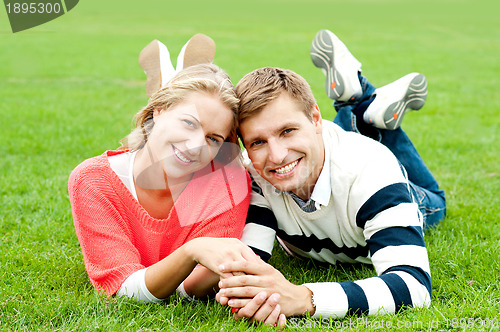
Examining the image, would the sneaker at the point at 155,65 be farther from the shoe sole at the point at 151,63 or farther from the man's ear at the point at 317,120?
the man's ear at the point at 317,120

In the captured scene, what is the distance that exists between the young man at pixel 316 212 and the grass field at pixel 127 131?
11 cm

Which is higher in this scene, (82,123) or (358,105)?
(358,105)

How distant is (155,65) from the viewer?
4621 millimetres

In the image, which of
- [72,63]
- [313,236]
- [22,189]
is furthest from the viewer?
[72,63]

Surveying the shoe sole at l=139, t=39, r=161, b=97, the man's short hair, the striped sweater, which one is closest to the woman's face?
the man's short hair

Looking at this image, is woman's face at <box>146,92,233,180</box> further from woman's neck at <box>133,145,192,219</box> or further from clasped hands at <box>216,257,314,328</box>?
clasped hands at <box>216,257,314,328</box>

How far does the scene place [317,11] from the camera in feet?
109

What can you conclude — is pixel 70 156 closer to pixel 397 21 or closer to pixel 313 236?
pixel 313 236

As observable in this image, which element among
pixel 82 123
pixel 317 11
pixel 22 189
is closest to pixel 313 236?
pixel 22 189

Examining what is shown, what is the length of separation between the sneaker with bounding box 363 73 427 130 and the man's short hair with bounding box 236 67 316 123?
3.46 feet

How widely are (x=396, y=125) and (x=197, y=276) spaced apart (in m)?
1.84

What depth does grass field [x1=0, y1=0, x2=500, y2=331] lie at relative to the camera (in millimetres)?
2689

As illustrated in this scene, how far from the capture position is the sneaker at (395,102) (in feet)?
12.9

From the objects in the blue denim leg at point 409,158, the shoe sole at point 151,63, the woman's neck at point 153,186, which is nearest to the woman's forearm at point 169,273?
the woman's neck at point 153,186
